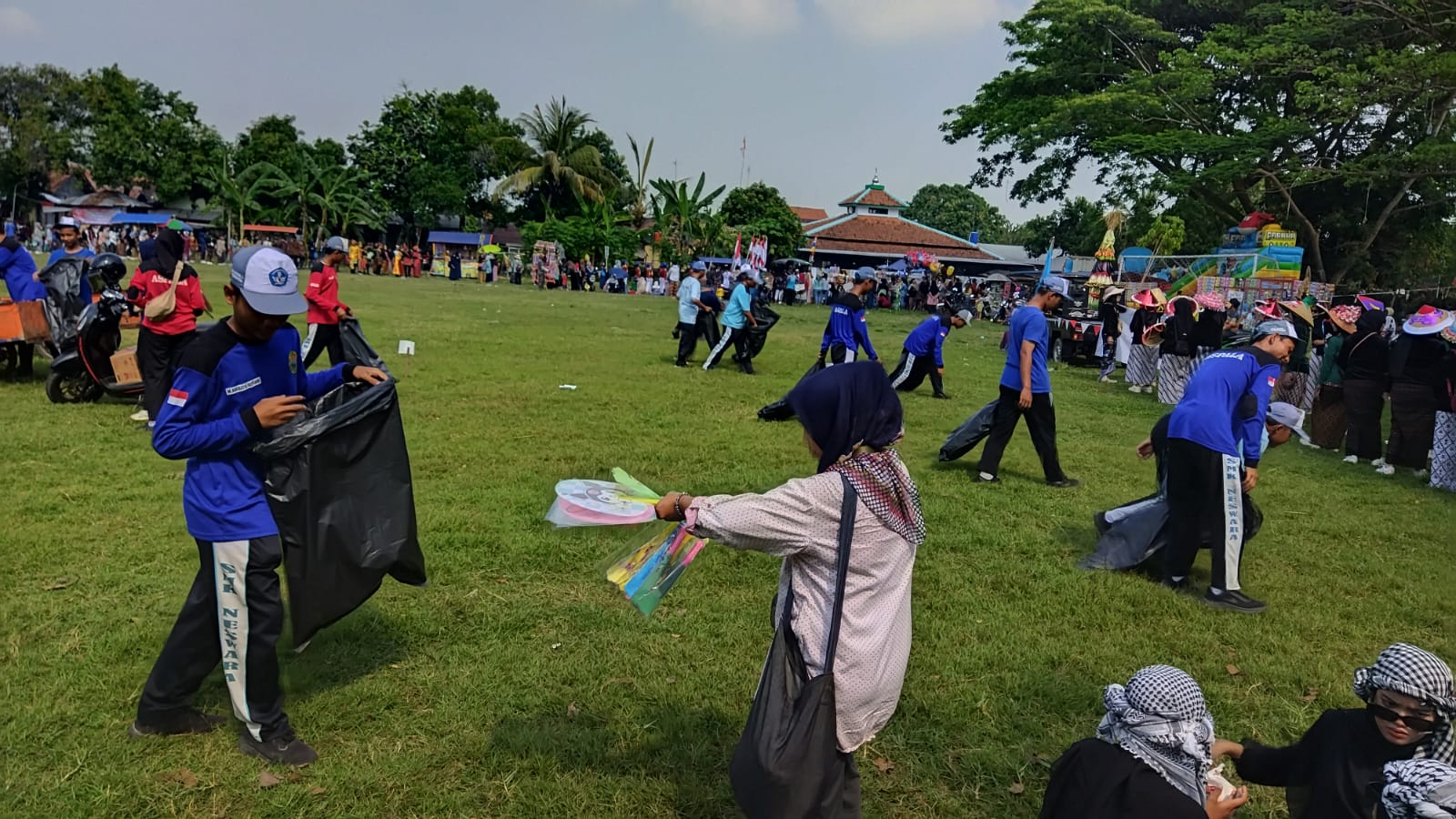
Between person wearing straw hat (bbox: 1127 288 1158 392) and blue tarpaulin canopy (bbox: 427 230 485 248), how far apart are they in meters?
40.7

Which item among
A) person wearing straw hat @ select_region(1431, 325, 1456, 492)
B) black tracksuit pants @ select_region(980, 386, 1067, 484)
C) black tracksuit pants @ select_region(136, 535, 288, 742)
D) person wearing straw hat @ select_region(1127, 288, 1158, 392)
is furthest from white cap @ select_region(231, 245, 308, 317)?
person wearing straw hat @ select_region(1127, 288, 1158, 392)

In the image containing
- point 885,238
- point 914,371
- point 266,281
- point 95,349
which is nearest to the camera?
point 266,281

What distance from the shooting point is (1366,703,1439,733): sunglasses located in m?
2.40

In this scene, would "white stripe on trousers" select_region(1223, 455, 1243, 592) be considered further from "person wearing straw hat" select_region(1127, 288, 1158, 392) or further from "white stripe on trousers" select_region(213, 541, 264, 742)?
"person wearing straw hat" select_region(1127, 288, 1158, 392)

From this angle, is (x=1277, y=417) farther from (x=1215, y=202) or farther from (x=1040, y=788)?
(x=1215, y=202)

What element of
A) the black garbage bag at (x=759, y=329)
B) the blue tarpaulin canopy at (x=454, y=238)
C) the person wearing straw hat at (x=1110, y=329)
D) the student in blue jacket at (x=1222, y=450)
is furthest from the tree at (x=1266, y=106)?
the blue tarpaulin canopy at (x=454, y=238)

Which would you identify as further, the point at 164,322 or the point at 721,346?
the point at 721,346

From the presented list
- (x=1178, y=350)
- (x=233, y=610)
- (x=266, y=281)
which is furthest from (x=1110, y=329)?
(x=233, y=610)

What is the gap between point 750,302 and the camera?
14.2 meters

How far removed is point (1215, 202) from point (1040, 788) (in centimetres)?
2933

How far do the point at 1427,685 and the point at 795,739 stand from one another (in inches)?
67.2

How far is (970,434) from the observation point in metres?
8.00

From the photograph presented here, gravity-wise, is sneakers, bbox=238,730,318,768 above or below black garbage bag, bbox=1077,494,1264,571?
below

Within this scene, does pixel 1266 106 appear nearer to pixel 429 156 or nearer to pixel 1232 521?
pixel 1232 521
